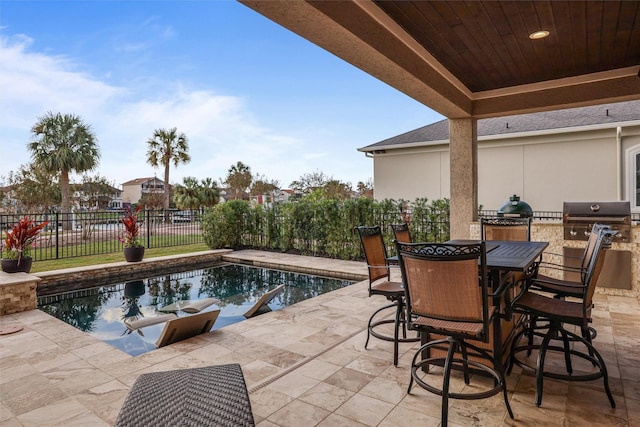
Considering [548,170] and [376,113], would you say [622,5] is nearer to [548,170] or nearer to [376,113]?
A: [548,170]

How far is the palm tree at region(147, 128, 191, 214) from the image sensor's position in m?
21.8

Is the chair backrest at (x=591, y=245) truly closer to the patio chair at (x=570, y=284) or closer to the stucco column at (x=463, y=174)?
the patio chair at (x=570, y=284)

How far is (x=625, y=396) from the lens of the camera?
233cm

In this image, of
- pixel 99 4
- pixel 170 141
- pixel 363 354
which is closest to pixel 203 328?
pixel 363 354

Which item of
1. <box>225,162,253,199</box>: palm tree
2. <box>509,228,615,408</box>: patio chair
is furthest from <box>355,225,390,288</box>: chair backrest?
<box>225,162,253,199</box>: palm tree

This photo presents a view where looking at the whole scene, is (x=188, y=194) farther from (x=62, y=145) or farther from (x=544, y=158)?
(x=544, y=158)

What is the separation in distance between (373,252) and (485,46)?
2526mm

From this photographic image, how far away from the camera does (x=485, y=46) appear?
3.88m

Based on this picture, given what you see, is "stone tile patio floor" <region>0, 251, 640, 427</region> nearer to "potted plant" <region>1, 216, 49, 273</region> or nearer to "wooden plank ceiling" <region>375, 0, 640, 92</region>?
"potted plant" <region>1, 216, 49, 273</region>

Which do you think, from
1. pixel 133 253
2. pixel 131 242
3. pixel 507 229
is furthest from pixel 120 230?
pixel 507 229

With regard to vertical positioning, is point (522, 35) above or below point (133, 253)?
above

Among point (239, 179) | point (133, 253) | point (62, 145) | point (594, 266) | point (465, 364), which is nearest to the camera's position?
point (594, 266)

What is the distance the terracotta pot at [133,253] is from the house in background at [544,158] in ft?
25.7

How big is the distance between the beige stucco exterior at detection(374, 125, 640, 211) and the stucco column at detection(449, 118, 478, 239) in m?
4.83
